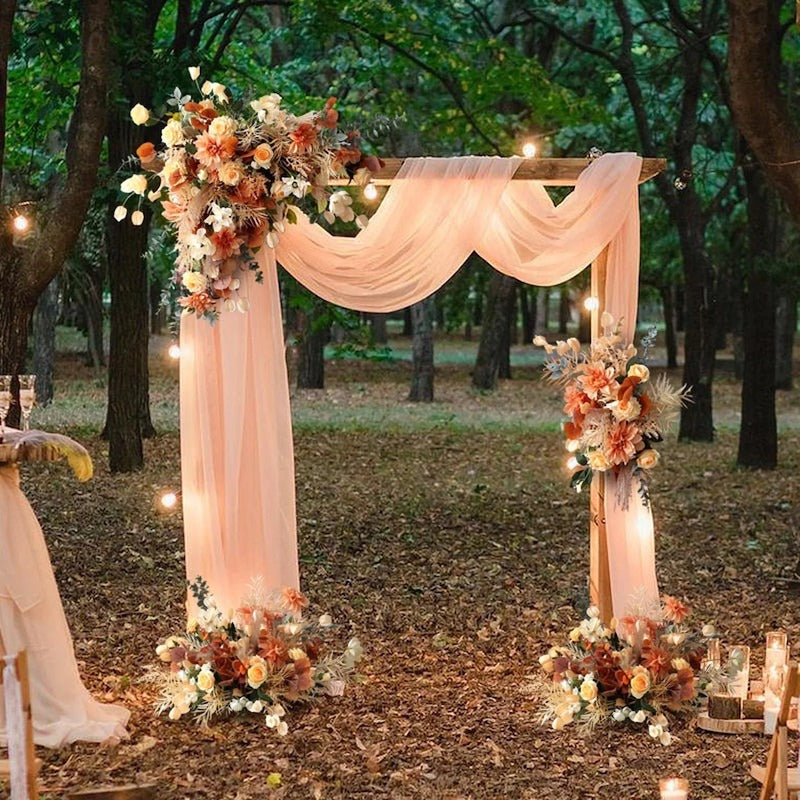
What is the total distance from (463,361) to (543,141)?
1391cm

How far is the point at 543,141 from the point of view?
22.2 meters

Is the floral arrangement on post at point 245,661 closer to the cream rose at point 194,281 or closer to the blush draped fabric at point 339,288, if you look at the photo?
the blush draped fabric at point 339,288

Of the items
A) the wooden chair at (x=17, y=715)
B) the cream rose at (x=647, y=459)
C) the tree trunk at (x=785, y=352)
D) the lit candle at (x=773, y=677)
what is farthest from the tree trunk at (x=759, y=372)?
the tree trunk at (x=785, y=352)

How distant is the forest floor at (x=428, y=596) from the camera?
6453 mm

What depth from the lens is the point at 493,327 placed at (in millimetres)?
25672

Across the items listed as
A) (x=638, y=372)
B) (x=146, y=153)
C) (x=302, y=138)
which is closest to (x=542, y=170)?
(x=638, y=372)

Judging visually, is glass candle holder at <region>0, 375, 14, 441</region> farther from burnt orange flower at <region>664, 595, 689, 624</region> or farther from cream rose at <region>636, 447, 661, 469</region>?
burnt orange flower at <region>664, 595, 689, 624</region>

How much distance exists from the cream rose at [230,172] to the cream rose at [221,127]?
140mm

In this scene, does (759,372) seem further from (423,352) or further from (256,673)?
(256,673)

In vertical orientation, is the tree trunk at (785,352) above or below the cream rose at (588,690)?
above

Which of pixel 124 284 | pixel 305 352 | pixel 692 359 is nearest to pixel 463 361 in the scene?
pixel 305 352

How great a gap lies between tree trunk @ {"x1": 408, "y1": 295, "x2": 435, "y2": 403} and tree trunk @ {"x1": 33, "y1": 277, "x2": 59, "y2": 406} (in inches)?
240

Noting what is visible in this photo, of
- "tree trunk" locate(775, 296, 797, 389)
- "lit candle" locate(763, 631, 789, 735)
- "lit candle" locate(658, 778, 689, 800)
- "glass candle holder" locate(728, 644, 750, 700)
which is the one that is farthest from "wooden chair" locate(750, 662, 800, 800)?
"tree trunk" locate(775, 296, 797, 389)

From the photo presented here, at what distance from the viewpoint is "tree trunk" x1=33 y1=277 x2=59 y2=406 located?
76.1 feet
